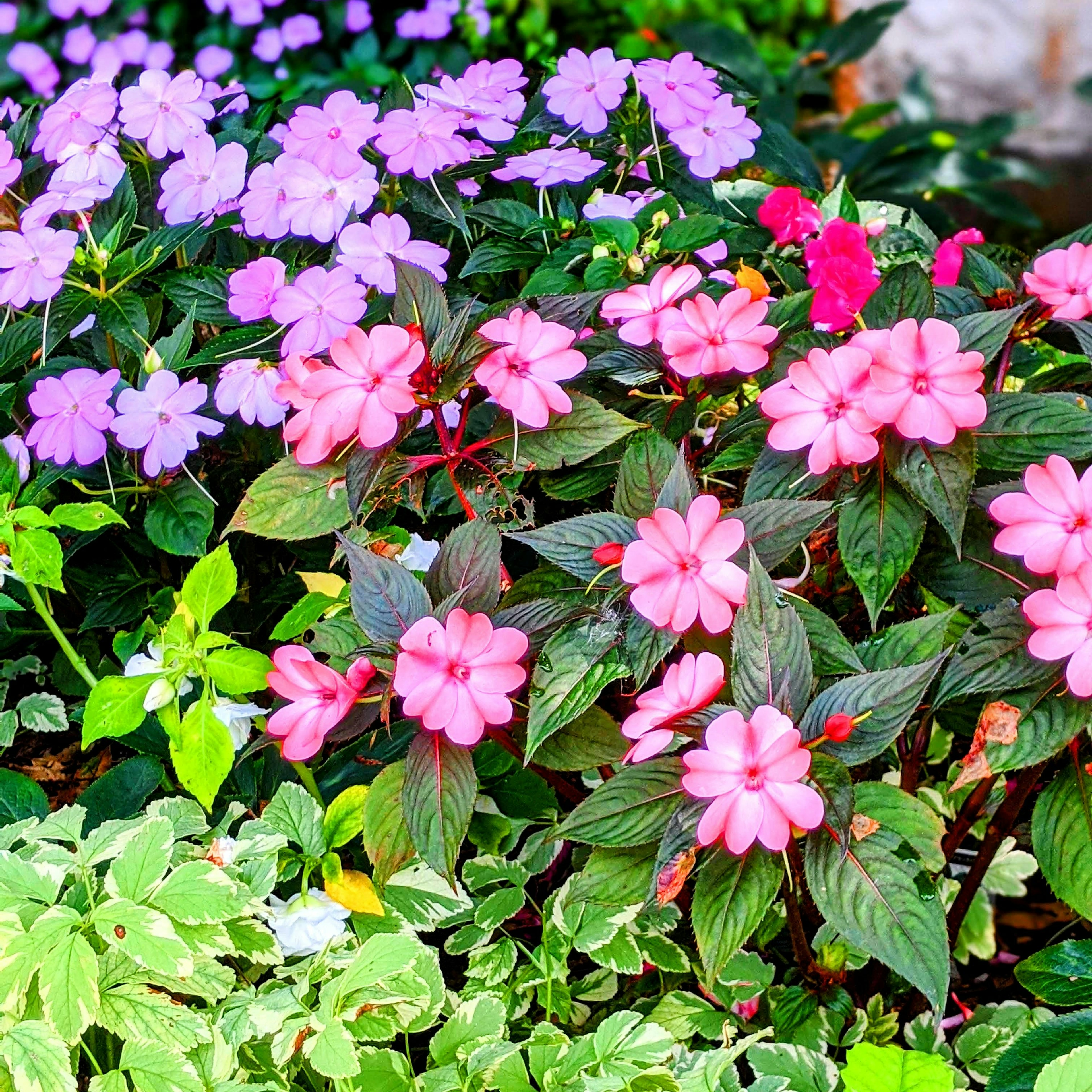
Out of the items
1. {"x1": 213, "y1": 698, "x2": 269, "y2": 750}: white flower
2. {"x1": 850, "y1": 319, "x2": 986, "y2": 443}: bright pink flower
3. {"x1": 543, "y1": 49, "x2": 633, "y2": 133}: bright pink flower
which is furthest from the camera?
{"x1": 543, "y1": 49, "x2": 633, "y2": 133}: bright pink flower

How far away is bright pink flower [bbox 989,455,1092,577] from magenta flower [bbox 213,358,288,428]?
73 cm

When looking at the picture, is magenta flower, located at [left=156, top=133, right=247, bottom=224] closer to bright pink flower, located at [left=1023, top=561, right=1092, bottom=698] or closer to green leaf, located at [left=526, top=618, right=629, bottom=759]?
green leaf, located at [left=526, top=618, right=629, bottom=759]

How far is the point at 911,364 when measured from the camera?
37.9 inches

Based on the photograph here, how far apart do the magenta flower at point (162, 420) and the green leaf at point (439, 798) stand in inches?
19.6

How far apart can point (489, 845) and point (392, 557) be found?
13.4 inches

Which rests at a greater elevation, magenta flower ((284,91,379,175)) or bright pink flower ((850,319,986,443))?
magenta flower ((284,91,379,175))

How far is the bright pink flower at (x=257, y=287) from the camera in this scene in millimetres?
1306

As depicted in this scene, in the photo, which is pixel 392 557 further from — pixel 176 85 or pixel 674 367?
pixel 176 85

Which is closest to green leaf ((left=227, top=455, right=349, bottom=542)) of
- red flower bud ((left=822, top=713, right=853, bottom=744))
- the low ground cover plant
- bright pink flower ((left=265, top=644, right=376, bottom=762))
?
the low ground cover plant

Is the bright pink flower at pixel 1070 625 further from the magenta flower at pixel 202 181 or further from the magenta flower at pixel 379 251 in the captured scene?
the magenta flower at pixel 202 181

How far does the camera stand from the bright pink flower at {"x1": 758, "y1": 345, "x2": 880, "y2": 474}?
99cm

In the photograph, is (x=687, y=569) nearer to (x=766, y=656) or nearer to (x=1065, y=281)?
(x=766, y=656)

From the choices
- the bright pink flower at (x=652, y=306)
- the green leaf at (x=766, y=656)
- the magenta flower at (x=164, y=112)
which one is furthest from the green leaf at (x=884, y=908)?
the magenta flower at (x=164, y=112)

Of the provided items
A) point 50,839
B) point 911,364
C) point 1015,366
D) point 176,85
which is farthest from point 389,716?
point 176,85
